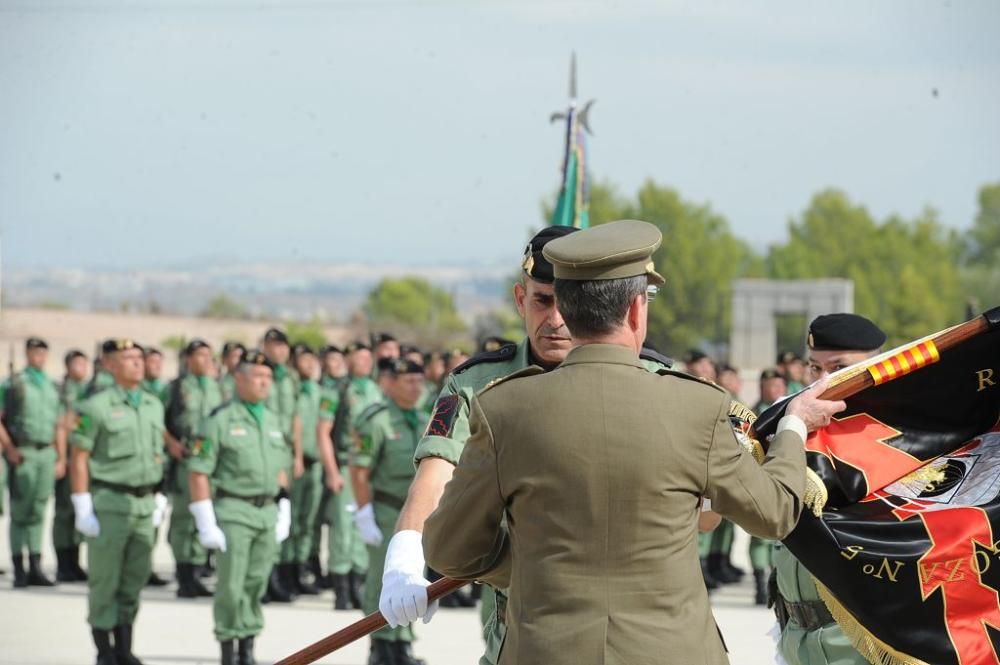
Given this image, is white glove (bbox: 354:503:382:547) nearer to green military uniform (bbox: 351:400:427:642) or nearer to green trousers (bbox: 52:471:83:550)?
green military uniform (bbox: 351:400:427:642)

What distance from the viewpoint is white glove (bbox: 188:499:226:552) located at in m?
8.60

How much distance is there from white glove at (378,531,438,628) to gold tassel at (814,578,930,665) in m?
1.18

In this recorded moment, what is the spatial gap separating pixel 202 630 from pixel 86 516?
4.44ft

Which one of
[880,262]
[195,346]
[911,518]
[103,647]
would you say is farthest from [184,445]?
[880,262]

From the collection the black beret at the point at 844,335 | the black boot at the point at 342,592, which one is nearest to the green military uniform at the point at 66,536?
the black boot at the point at 342,592

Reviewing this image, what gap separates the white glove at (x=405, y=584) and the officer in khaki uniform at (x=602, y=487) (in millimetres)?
505

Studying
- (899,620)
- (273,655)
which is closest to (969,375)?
(899,620)

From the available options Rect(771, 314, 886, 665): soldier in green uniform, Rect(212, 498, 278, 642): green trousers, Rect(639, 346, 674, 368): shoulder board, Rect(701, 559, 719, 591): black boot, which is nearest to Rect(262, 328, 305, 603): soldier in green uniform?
Rect(212, 498, 278, 642): green trousers

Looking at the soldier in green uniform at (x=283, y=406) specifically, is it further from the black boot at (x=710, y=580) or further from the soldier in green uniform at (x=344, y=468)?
the black boot at (x=710, y=580)

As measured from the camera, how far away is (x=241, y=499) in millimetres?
A: 8758

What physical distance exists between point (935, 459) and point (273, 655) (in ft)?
19.2

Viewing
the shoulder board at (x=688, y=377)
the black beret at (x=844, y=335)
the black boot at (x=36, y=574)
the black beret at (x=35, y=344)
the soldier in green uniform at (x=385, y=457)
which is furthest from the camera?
the black beret at (x=35, y=344)

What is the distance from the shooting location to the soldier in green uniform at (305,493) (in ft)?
38.4

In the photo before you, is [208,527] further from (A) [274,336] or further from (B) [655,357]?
(B) [655,357]
